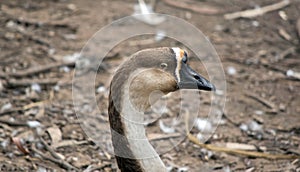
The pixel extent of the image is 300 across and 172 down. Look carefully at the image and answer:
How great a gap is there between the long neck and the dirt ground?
0.69 meters

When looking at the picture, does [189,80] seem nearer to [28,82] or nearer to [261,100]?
[261,100]

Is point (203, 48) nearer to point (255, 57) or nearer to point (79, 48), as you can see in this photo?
point (255, 57)

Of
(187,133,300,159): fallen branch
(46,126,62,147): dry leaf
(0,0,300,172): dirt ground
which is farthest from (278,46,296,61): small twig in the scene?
(46,126,62,147): dry leaf

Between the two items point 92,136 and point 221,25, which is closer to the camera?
point 92,136

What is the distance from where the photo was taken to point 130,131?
319cm

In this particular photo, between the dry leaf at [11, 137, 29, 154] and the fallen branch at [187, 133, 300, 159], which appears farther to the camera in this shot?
the fallen branch at [187, 133, 300, 159]

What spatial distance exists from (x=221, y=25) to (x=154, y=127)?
2.00m

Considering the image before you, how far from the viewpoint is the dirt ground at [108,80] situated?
4.04 meters

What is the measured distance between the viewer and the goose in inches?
123

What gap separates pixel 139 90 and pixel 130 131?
23 cm

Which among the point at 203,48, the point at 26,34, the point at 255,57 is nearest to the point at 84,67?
the point at 26,34

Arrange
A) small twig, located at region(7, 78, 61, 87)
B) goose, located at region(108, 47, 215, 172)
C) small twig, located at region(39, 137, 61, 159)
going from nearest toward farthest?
goose, located at region(108, 47, 215, 172) → small twig, located at region(39, 137, 61, 159) → small twig, located at region(7, 78, 61, 87)

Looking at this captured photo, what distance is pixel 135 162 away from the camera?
127 inches

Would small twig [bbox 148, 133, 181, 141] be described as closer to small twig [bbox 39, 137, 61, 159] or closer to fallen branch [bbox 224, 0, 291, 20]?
small twig [bbox 39, 137, 61, 159]
